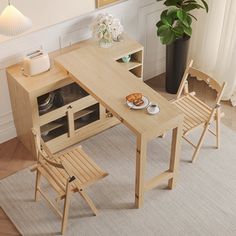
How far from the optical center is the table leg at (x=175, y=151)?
4172mm

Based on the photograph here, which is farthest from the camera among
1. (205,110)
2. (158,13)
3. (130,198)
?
(158,13)

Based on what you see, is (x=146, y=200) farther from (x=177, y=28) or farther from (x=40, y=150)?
(x=177, y=28)

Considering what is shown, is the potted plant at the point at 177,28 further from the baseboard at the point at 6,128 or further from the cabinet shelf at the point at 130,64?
the baseboard at the point at 6,128

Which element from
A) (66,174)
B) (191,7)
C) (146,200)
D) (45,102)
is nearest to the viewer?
(66,174)

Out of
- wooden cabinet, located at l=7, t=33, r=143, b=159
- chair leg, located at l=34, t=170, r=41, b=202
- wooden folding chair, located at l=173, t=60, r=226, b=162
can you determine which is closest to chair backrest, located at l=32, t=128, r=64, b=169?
chair leg, located at l=34, t=170, r=41, b=202

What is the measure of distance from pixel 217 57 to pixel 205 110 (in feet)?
3.46

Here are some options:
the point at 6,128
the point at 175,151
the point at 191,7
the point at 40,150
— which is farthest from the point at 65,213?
the point at 191,7

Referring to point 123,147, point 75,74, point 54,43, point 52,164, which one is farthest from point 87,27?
point 52,164

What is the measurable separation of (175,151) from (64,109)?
46.1 inches

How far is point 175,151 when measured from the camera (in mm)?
4285

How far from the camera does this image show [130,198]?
452 centimetres

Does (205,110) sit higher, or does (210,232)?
(205,110)

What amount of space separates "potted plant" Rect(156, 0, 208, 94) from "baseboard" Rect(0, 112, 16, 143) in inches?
67.8

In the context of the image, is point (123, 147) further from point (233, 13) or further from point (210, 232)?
point (233, 13)
